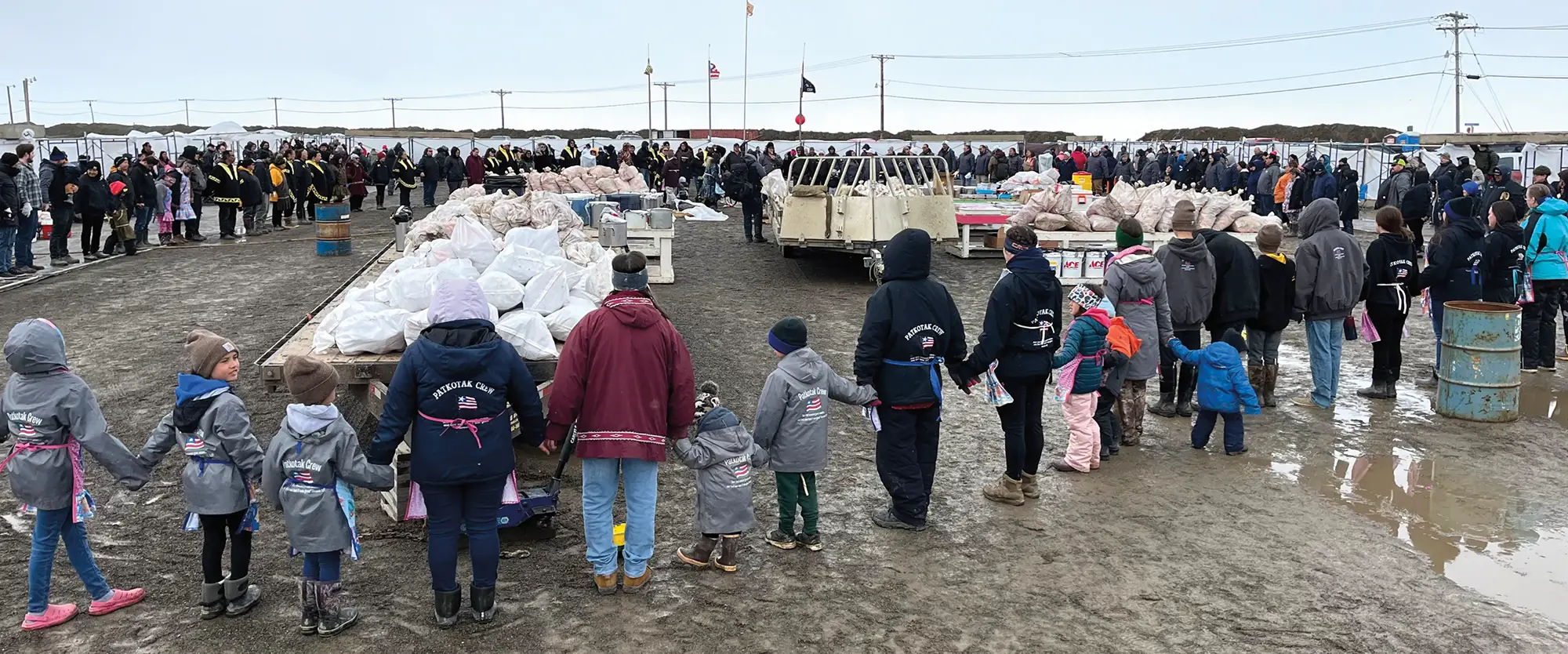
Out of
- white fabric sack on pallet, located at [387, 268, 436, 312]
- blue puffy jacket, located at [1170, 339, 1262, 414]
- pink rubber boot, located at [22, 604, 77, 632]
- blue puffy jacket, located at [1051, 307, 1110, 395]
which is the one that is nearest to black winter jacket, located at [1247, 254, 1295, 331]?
blue puffy jacket, located at [1170, 339, 1262, 414]

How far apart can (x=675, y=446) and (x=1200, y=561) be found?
2.60 metres

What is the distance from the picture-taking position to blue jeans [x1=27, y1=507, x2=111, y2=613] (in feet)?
14.7

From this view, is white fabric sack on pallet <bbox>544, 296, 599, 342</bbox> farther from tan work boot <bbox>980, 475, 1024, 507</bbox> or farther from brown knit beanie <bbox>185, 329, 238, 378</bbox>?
tan work boot <bbox>980, 475, 1024, 507</bbox>

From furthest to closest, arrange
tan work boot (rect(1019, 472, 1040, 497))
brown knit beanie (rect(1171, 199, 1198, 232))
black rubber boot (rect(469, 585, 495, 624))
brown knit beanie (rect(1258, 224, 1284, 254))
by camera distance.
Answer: brown knit beanie (rect(1258, 224, 1284, 254)) → brown knit beanie (rect(1171, 199, 1198, 232)) → tan work boot (rect(1019, 472, 1040, 497)) → black rubber boot (rect(469, 585, 495, 624))

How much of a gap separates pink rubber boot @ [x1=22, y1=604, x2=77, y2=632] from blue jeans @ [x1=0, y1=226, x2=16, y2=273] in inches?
474

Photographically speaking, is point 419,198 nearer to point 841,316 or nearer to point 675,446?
point 841,316

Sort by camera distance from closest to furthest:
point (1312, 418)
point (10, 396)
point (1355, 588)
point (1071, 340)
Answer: point (10, 396) → point (1355, 588) → point (1071, 340) → point (1312, 418)

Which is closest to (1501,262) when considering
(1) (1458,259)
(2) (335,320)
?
(1) (1458,259)

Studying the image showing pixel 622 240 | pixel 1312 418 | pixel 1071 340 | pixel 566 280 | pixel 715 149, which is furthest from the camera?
pixel 715 149

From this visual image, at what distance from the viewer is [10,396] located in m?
4.46

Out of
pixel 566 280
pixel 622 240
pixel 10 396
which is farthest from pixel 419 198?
pixel 10 396

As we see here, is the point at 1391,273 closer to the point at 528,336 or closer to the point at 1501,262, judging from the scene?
the point at 1501,262

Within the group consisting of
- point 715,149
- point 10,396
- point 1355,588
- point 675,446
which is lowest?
point 1355,588

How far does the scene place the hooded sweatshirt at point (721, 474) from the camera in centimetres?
501
